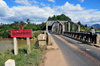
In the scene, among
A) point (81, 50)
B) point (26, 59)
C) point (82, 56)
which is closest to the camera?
point (26, 59)

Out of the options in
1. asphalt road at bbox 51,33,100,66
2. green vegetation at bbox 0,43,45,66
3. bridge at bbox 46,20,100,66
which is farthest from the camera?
bridge at bbox 46,20,100,66

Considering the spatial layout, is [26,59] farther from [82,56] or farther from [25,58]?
[82,56]

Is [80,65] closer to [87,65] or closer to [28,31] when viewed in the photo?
[87,65]

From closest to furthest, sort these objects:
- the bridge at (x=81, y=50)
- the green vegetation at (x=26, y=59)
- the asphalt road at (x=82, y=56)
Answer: the green vegetation at (x=26, y=59) → the asphalt road at (x=82, y=56) → the bridge at (x=81, y=50)

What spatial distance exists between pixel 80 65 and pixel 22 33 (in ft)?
12.4

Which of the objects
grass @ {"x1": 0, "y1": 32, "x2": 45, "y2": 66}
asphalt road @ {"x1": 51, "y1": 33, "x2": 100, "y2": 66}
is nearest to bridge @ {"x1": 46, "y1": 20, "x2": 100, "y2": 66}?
asphalt road @ {"x1": 51, "y1": 33, "x2": 100, "y2": 66}

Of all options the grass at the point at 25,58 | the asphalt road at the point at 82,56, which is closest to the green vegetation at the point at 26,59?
the grass at the point at 25,58

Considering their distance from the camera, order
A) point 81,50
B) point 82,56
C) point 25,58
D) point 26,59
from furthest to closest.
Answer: point 81,50
point 82,56
point 25,58
point 26,59

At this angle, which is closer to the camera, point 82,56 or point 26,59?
point 26,59

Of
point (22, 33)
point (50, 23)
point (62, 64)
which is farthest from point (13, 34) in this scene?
point (50, 23)

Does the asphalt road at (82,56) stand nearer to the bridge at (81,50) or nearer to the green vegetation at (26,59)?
the bridge at (81,50)

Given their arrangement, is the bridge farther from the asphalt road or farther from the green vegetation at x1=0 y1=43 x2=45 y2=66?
the green vegetation at x1=0 y1=43 x2=45 y2=66

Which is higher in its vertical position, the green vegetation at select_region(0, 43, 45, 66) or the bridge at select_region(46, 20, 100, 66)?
the green vegetation at select_region(0, 43, 45, 66)

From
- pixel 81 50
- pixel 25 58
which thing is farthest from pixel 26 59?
pixel 81 50
